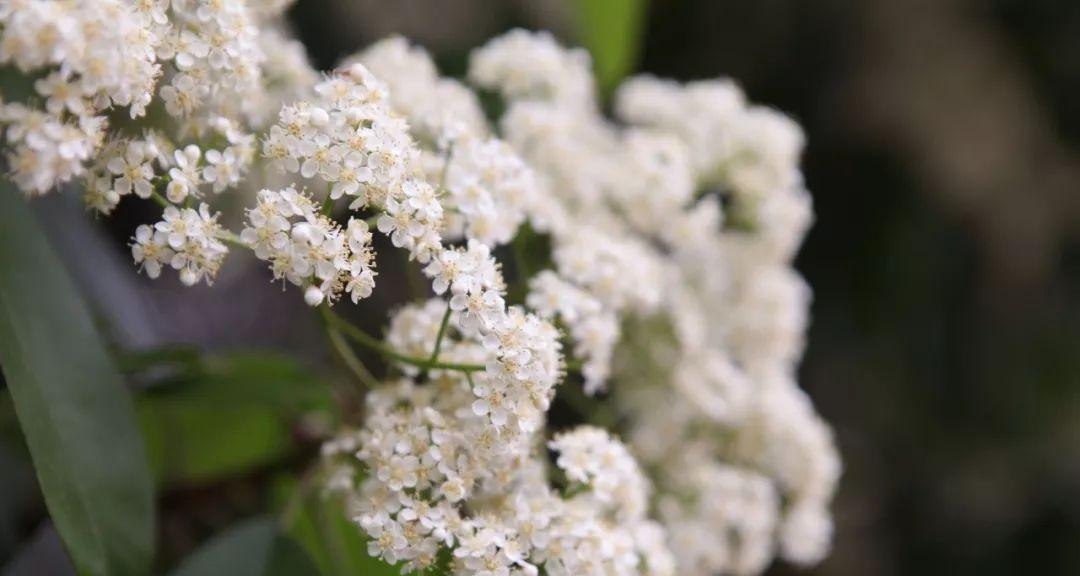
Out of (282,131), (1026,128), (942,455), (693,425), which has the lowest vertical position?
(282,131)

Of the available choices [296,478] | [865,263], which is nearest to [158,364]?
[296,478]

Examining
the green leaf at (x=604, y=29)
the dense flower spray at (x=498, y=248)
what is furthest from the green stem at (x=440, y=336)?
the green leaf at (x=604, y=29)

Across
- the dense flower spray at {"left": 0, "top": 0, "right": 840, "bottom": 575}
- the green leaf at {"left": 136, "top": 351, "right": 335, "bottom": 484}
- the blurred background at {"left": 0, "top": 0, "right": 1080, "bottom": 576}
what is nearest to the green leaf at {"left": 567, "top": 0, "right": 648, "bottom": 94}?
the dense flower spray at {"left": 0, "top": 0, "right": 840, "bottom": 575}

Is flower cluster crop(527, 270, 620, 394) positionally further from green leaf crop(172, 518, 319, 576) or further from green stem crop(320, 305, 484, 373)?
green leaf crop(172, 518, 319, 576)

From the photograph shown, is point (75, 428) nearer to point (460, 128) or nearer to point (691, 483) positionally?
point (460, 128)

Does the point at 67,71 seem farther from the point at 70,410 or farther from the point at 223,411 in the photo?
the point at 223,411
